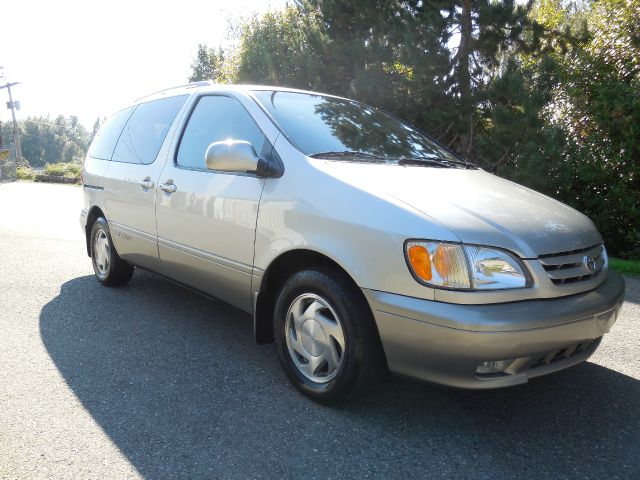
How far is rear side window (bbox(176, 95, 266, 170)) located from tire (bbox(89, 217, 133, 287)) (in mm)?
1514

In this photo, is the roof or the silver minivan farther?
the roof

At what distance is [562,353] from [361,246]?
3.45 ft

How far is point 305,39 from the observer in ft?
42.2

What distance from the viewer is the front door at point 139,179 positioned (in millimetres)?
4008

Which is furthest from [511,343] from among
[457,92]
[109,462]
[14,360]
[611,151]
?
[457,92]

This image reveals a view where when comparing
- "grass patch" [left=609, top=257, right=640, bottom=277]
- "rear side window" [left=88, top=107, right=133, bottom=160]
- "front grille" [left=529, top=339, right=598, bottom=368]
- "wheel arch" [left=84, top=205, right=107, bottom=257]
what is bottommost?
"grass patch" [left=609, top=257, right=640, bottom=277]

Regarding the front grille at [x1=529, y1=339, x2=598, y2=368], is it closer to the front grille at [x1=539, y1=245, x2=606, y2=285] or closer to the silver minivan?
the silver minivan

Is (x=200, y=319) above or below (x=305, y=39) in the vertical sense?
below

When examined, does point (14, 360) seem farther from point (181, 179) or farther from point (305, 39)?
point (305, 39)

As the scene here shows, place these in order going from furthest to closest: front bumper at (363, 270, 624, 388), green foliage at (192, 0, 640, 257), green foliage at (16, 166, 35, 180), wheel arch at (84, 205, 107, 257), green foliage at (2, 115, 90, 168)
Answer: green foliage at (2, 115, 90, 168)
green foliage at (16, 166, 35, 180)
green foliage at (192, 0, 640, 257)
wheel arch at (84, 205, 107, 257)
front bumper at (363, 270, 624, 388)

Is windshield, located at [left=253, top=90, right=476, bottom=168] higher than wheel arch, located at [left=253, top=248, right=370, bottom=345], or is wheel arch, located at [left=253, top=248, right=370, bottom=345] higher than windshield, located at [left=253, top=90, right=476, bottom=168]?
windshield, located at [left=253, top=90, right=476, bottom=168]

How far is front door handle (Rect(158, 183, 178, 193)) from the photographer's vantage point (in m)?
3.67

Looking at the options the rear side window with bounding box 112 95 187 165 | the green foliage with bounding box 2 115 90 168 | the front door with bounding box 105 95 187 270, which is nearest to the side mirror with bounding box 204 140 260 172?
the front door with bounding box 105 95 187 270

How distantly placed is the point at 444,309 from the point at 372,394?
921 millimetres
